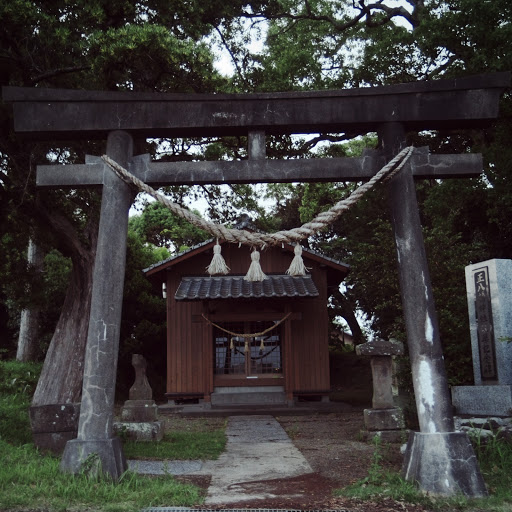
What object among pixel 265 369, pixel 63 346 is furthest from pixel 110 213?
pixel 265 369

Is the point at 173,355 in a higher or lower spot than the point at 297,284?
lower

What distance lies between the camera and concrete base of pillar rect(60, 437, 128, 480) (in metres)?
4.97

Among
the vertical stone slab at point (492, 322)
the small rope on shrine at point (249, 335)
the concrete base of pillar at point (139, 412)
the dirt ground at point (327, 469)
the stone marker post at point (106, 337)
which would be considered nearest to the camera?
the dirt ground at point (327, 469)

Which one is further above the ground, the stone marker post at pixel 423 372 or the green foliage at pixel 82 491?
the stone marker post at pixel 423 372

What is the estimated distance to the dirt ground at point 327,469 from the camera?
459cm

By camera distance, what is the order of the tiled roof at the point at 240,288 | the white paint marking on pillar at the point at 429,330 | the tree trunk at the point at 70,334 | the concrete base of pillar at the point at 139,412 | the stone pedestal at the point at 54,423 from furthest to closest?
1. the tiled roof at the point at 240,288
2. the tree trunk at the point at 70,334
3. the concrete base of pillar at the point at 139,412
4. the stone pedestal at the point at 54,423
5. the white paint marking on pillar at the point at 429,330

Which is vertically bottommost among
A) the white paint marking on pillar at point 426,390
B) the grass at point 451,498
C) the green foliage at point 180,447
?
the green foliage at point 180,447

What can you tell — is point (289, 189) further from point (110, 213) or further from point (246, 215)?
point (110, 213)

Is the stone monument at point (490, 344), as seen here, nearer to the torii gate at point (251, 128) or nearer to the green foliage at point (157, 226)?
the torii gate at point (251, 128)

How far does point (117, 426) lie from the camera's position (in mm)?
8859

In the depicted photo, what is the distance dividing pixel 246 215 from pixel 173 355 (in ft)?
15.2

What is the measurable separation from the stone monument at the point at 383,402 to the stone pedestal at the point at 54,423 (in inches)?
190

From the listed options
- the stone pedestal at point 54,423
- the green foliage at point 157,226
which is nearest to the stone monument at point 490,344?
the stone pedestal at point 54,423

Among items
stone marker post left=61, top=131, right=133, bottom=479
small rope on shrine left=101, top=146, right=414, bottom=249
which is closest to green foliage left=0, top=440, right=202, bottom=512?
stone marker post left=61, top=131, right=133, bottom=479
